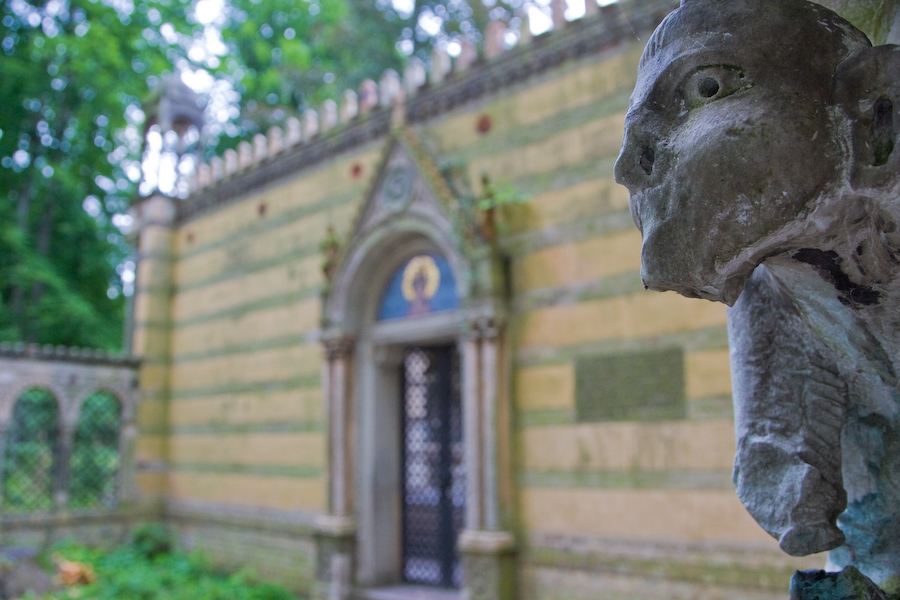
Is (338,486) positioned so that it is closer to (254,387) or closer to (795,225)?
(254,387)

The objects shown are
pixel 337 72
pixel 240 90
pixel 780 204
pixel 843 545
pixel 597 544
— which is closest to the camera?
pixel 780 204

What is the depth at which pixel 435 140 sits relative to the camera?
834 cm

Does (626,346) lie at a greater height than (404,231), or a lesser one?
lesser

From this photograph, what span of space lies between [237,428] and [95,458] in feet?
12.2

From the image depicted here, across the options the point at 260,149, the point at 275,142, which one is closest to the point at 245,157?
the point at 260,149

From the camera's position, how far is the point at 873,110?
130cm

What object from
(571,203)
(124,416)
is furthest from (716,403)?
(124,416)

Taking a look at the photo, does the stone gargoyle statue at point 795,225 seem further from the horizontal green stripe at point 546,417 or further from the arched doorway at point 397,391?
the arched doorway at point 397,391

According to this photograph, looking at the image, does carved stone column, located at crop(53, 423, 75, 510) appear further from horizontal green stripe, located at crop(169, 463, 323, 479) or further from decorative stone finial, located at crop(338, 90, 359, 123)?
decorative stone finial, located at crop(338, 90, 359, 123)

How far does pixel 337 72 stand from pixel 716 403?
50.6 ft

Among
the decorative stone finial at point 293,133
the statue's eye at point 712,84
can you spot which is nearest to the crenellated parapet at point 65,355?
the decorative stone finial at point 293,133

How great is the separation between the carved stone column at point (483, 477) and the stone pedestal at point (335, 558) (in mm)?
1754

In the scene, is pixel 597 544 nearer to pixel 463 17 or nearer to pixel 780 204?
pixel 780 204

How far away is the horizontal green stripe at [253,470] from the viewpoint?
909 cm
